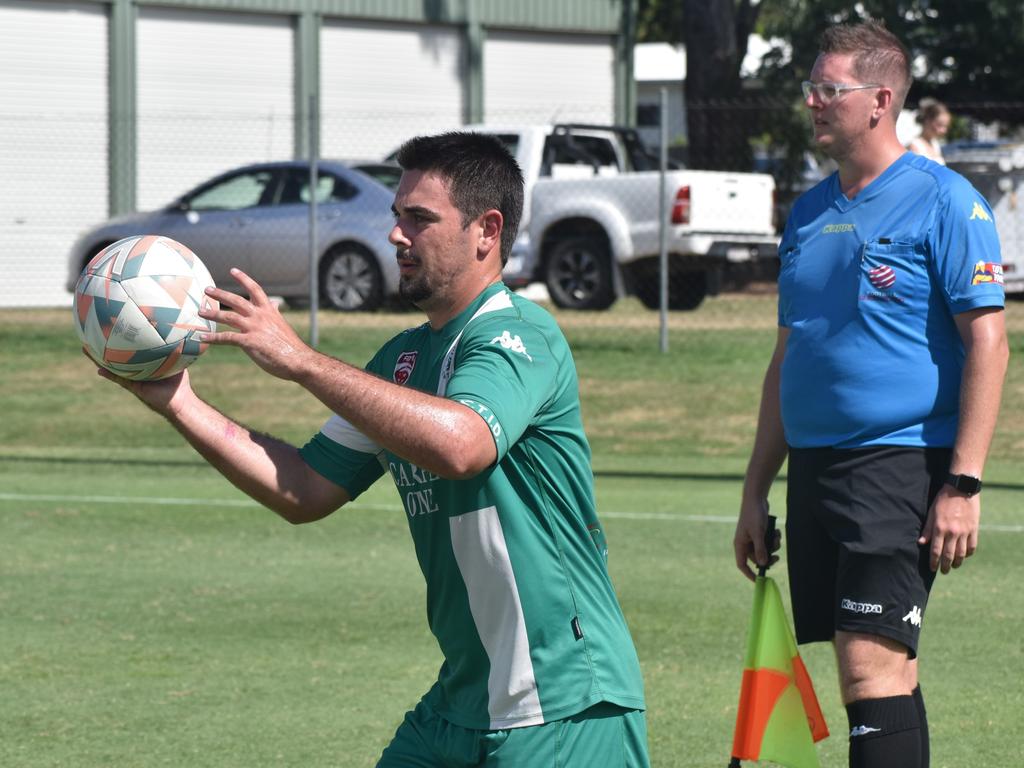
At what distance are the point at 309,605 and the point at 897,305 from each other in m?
4.30

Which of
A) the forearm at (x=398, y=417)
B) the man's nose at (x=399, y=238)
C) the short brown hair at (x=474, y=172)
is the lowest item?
the forearm at (x=398, y=417)

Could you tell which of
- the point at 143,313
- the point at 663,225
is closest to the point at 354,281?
the point at 663,225

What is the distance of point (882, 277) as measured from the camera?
4766 mm

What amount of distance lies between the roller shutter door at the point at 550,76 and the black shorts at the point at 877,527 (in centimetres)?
2664

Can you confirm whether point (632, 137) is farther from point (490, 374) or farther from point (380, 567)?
point (490, 374)

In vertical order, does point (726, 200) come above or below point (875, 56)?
below

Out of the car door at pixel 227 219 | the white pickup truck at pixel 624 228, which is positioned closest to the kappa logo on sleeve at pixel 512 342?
the white pickup truck at pixel 624 228

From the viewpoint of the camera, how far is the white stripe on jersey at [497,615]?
3.67 metres

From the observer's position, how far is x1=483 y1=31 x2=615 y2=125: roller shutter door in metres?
31.8

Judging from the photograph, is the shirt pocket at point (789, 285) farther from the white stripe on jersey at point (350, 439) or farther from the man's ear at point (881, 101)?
the white stripe on jersey at point (350, 439)

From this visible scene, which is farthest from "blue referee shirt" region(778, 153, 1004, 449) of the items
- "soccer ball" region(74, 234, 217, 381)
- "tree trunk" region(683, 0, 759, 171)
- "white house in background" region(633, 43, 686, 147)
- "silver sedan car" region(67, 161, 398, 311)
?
"white house in background" region(633, 43, 686, 147)

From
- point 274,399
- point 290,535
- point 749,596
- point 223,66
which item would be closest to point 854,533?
point 749,596

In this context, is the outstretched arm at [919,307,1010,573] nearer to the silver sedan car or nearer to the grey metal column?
the silver sedan car

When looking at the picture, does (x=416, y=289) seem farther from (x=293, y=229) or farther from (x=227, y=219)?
(x=227, y=219)
